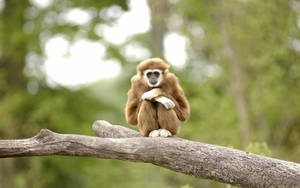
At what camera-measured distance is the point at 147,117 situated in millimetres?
5957

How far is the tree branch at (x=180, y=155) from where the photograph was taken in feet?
15.7

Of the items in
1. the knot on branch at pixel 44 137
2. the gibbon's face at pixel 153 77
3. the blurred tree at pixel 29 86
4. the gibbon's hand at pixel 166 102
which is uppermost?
the blurred tree at pixel 29 86

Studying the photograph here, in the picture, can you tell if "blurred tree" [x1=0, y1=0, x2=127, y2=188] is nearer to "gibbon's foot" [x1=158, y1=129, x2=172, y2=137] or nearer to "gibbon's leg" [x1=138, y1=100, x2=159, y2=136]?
"gibbon's leg" [x1=138, y1=100, x2=159, y2=136]

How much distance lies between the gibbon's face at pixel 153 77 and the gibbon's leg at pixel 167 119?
442mm

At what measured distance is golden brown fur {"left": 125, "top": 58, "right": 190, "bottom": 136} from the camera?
5.95 meters

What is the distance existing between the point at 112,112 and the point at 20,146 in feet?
38.4

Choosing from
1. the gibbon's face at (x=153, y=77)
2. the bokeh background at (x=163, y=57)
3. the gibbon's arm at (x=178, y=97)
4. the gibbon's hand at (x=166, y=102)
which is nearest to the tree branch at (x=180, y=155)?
the gibbon's hand at (x=166, y=102)

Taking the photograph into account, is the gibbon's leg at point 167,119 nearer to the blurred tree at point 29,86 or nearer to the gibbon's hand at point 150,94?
the gibbon's hand at point 150,94

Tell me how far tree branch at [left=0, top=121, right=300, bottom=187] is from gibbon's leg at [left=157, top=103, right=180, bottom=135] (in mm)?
867

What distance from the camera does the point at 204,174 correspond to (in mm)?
4938

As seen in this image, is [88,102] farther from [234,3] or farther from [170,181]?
[234,3]

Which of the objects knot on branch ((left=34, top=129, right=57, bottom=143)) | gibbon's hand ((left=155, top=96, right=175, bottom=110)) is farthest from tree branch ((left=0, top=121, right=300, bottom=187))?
gibbon's hand ((left=155, top=96, right=175, bottom=110))

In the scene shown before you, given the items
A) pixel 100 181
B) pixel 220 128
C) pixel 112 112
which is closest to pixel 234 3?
pixel 220 128

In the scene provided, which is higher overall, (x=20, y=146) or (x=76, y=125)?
→ (x=76, y=125)
